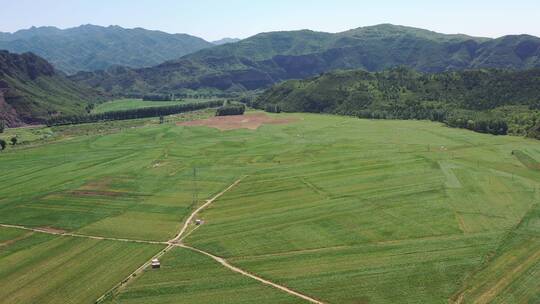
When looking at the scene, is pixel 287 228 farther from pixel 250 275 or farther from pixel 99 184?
pixel 99 184

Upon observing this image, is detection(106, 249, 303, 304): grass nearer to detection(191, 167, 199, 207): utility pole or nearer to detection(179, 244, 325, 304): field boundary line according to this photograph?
detection(179, 244, 325, 304): field boundary line

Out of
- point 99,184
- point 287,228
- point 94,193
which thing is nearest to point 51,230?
point 94,193

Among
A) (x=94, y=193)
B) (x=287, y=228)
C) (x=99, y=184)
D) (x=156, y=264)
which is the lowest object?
(x=156, y=264)

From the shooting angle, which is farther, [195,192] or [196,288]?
[195,192]

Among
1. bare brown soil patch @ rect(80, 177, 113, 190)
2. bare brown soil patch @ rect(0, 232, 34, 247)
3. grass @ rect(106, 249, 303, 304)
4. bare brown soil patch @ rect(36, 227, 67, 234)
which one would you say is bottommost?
grass @ rect(106, 249, 303, 304)

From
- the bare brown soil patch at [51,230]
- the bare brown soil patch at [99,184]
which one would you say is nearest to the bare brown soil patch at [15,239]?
the bare brown soil patch at [51,230]

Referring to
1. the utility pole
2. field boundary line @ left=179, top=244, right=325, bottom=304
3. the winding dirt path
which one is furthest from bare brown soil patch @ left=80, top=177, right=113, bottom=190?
field boundary line @ left=179, top=244, right=325, bottom=304

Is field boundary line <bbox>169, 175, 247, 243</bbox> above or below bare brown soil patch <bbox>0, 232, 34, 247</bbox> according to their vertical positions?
above

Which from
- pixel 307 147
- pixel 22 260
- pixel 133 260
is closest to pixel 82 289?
pixel 133 260

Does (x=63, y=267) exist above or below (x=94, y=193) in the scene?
below
